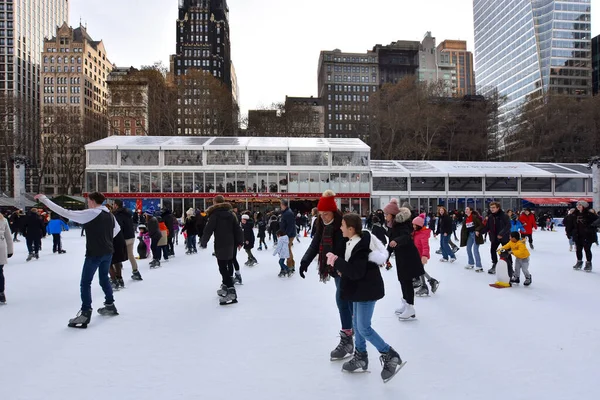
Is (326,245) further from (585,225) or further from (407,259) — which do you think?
(585,225)

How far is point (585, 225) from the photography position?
8188 mm

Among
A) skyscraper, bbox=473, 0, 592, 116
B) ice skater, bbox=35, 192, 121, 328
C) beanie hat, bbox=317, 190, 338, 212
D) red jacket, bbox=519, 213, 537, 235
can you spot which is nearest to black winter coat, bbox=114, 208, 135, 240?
ice skater, bbox=35, 192, 121, 328

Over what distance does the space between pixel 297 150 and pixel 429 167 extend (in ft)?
37.2

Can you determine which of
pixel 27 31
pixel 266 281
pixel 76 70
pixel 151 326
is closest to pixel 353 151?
pixel 266 281

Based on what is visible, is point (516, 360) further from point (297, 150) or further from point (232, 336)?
point (297, 150)

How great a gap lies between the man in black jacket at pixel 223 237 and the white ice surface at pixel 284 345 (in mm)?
246

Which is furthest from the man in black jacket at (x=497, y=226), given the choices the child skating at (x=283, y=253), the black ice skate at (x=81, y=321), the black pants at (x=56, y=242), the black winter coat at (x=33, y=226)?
the black pants at (x=56, y=242)

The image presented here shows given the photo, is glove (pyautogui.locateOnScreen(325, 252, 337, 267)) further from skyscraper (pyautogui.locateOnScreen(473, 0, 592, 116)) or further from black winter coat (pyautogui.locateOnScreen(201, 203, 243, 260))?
skyscraper (pyautogui.locateOnScreen(473, 0, 592, 116))

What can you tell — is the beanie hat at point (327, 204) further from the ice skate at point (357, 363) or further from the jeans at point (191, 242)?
the jeans at point (191, 242)

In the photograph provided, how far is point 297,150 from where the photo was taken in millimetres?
34125

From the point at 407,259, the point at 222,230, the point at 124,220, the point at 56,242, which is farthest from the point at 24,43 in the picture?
the point at 407,259

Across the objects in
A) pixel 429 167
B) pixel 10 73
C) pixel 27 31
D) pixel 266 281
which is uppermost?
pixel 27 31

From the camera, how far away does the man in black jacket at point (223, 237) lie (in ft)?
18.4

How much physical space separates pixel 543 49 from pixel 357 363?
100888mm
